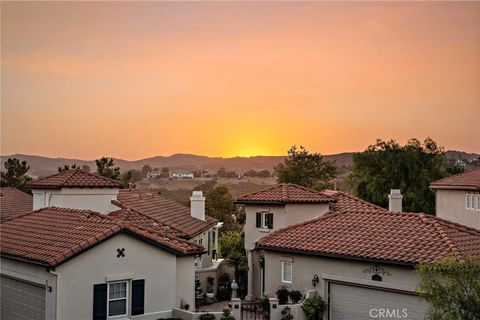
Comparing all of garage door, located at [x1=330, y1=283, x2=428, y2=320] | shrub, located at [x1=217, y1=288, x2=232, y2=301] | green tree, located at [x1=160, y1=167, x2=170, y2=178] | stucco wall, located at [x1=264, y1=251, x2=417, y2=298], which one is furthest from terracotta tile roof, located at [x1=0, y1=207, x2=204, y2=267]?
green tree, located at [x1=160, y1=167, x2=170, y2=178]

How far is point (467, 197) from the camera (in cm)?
3919

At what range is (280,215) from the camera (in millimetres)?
28688

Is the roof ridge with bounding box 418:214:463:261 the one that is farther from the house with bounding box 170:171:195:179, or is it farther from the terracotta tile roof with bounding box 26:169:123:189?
the house with bounding box 170:171:195:179

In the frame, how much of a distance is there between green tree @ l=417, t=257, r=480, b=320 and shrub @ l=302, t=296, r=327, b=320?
826cm

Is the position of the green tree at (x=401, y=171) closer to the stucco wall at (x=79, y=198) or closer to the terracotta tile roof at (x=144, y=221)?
the terracotta tile roof at (x=144, y=221)

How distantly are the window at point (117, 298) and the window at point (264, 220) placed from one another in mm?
10491

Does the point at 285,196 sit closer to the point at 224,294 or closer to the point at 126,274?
the point at 224,294

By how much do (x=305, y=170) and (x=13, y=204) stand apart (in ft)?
134

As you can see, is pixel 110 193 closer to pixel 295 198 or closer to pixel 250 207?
pixel 250 207

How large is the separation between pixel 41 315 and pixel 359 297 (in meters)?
11.1

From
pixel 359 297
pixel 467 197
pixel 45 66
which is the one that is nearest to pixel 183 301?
pixel 359 297

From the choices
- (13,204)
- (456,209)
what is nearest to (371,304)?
(456,209)

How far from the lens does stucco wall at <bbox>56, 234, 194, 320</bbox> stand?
1891 cm

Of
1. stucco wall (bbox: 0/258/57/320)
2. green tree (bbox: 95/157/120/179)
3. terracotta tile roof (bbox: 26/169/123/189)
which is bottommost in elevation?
stucco wall (bbox: 0/258/57/320)
